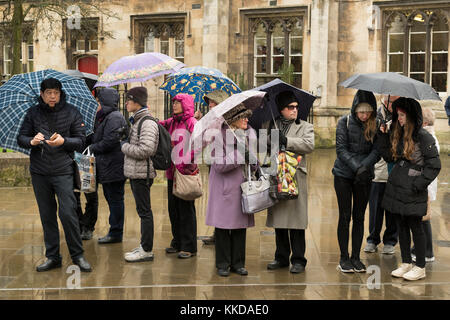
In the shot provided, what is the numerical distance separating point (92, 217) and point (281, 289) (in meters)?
3.13

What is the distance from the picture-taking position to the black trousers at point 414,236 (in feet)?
20.6

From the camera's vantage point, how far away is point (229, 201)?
6266mm

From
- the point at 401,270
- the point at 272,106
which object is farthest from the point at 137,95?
the point at 401,270

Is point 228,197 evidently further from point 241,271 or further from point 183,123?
point 183,123

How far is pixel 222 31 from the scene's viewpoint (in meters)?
21.1

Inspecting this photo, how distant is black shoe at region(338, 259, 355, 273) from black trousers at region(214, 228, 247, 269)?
3.22 ft

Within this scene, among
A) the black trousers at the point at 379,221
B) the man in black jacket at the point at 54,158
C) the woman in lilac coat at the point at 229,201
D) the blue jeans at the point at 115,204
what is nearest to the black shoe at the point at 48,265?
the man in black jacket at the point at 54,158

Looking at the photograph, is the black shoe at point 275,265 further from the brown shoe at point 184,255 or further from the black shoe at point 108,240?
the black shoe at point 108,240

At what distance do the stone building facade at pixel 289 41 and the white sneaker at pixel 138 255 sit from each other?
12557 mm

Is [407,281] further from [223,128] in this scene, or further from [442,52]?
[442,52]

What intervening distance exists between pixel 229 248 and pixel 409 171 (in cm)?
188

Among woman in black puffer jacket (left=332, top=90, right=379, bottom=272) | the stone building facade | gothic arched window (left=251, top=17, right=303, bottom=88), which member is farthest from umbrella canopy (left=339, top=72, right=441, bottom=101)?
gothic arched window (left=251, top=17, right=303, bottom=88)

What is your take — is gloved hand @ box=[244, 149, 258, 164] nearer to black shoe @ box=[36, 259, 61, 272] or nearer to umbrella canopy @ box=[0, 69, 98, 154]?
umbrella canopy @ box=[0, 69, 98, 154]
